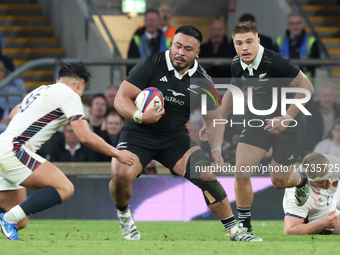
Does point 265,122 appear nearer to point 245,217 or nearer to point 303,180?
point 303,180

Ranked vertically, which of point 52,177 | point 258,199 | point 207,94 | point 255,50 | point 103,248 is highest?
point 255,50

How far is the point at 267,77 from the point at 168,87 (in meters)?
1.09

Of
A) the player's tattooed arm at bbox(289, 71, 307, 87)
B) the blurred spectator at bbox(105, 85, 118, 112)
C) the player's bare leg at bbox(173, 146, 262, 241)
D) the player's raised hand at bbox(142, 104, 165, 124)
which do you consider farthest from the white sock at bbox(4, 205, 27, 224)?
the blurred spectator at bbox(105, 85, 118, 112)

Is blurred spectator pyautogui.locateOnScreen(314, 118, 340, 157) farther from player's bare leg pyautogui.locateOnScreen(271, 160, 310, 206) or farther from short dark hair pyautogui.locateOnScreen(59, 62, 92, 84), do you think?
short dark hair pyautogui.locateOnScreen(59, 62, 92, 84)

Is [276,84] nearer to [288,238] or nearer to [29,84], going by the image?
[288,238]

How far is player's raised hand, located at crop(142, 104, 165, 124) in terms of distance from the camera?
18.2ft

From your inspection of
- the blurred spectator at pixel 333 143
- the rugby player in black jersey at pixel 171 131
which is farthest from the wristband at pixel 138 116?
the blurred spectator at pixel 333 143

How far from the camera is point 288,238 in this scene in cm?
609

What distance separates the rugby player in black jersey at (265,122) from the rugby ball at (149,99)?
779 millimetres

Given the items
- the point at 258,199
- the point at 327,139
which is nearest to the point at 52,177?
the point at 258,199

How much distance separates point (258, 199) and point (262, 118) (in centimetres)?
260

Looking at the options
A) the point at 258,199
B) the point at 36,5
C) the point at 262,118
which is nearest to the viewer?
the point at 262,118

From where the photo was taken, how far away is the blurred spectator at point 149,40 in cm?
1016

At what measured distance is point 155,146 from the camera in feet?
19.2
